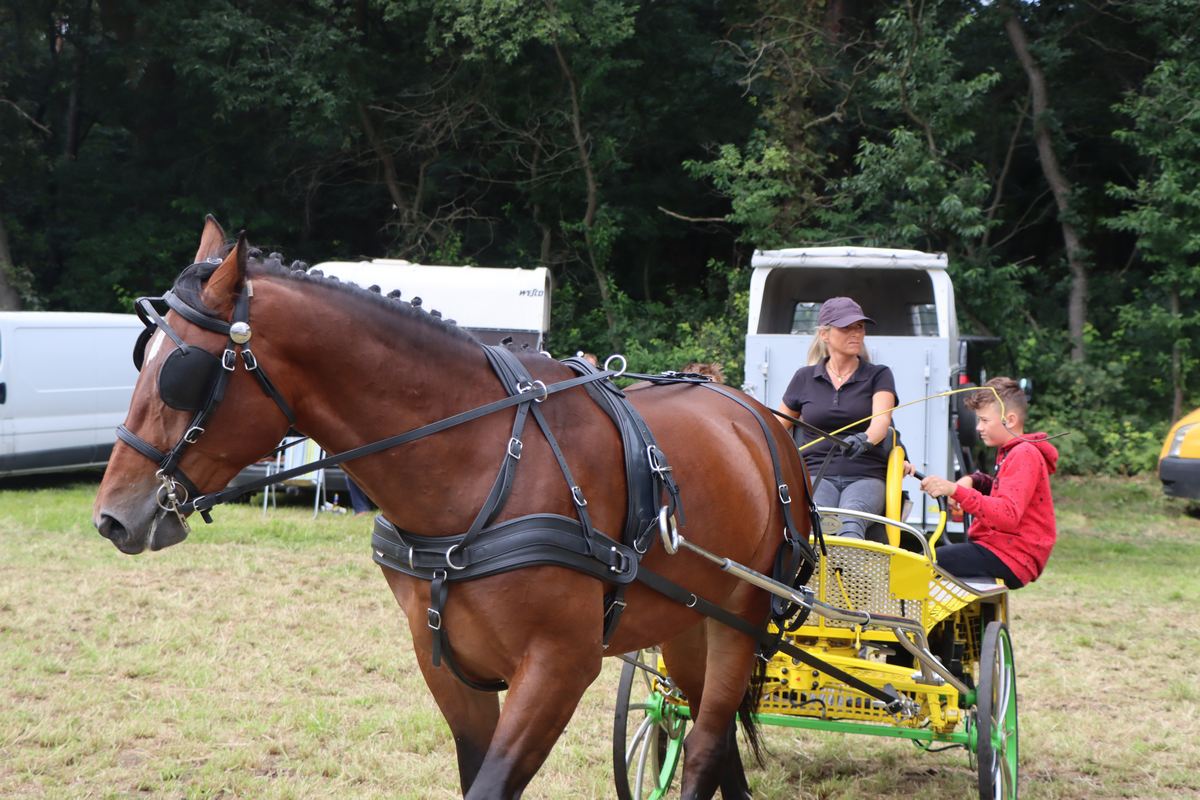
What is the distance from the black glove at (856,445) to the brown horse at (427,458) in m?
1.53

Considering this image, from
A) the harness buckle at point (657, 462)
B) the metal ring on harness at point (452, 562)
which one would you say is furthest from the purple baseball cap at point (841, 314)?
the metal ring on harness at point (452, 562)

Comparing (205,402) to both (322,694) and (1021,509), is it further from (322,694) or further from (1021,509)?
(322,694)

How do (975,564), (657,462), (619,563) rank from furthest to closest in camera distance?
(975,564) → (657,462) → (619,563)

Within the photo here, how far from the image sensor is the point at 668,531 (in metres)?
3.03

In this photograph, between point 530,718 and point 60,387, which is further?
point 60,387

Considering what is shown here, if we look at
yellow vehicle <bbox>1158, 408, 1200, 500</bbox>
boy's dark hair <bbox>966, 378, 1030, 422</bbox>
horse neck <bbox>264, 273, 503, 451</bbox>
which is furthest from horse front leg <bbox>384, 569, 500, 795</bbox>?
yellow vehicle <bbox>1158, 408, 1200, 500</bbox>

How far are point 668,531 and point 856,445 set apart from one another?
1.70 meters

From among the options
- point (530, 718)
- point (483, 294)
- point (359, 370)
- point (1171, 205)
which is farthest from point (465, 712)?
point (1171, 205)

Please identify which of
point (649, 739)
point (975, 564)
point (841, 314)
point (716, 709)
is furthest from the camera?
point (841, 314)

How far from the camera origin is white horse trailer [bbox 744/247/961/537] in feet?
31.1

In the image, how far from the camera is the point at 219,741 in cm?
488

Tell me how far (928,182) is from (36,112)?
14.7m

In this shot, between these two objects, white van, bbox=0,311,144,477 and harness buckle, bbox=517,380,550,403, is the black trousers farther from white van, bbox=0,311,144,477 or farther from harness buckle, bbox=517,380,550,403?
white van, bbox=0,311,144,477

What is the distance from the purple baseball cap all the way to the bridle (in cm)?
266
